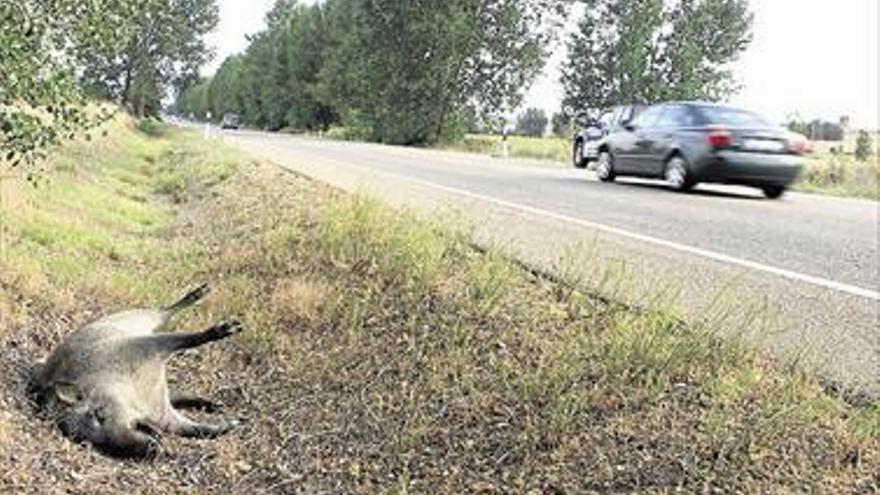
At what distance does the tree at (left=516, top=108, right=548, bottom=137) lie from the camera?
62819mm

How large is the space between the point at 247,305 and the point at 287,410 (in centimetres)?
157

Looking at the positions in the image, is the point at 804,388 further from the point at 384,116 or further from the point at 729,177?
the point at 384,116

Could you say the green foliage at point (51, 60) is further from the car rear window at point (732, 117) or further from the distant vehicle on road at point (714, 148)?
the car rear window at point (732, 117)

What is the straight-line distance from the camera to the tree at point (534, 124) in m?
62.8

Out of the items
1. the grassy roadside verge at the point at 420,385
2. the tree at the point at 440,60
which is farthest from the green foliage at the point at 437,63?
the grassy roadside verge at the point at 420,385

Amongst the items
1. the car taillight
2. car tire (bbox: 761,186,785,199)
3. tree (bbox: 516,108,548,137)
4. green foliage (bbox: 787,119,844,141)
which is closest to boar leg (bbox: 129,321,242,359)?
the car taillight

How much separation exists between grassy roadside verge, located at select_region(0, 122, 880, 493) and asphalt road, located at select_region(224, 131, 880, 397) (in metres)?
0.64

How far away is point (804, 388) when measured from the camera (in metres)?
4.38

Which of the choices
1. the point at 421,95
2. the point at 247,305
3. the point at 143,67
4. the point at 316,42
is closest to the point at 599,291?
the point at 247,305

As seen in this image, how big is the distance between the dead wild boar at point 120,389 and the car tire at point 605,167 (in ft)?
42.7

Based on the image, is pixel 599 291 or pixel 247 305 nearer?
pixel 599 291

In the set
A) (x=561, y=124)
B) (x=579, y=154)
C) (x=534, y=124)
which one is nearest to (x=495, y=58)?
(x=561, y=124)

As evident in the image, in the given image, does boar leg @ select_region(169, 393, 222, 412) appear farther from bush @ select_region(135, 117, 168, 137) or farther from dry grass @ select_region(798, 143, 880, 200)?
bush @ select_region(135, 117, 168, 137)

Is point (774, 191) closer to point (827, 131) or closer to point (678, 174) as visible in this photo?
point (678, 174)
